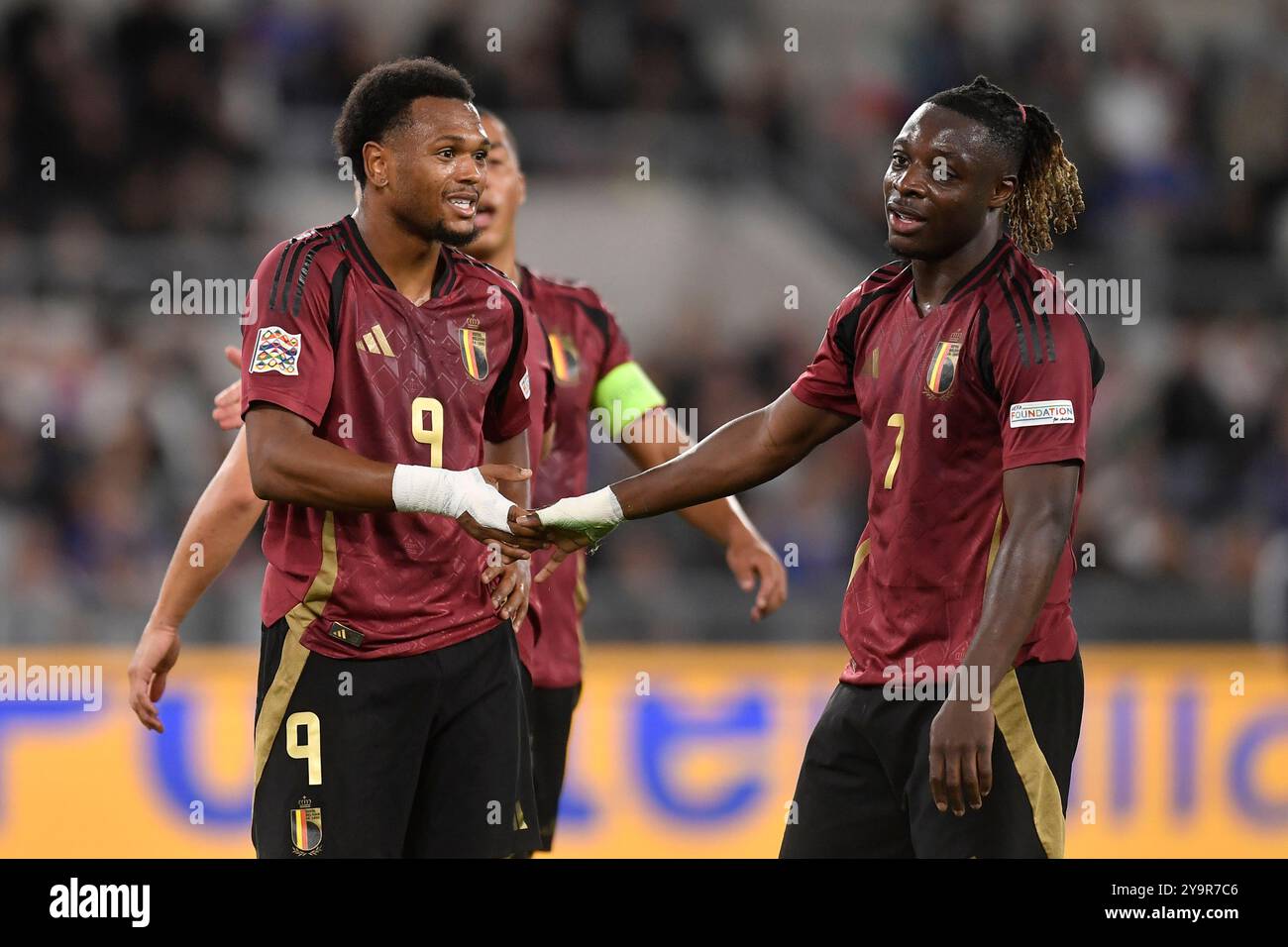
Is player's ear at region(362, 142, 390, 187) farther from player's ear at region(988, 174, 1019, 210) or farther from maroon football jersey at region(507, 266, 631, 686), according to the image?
player's ear at region(988, 174, 1019, 210)

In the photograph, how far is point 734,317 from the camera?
12.7 m

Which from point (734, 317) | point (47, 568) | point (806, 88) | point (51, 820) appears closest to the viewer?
point (51, 820)

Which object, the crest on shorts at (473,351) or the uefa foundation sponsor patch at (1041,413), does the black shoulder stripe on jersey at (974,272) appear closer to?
the uefa foundation sponsor patch at (1041,413)

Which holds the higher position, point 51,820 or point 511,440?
point 511,440

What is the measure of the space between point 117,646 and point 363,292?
5.47 metres

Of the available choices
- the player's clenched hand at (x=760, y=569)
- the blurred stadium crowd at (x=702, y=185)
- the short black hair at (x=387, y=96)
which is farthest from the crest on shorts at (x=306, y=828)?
the blurred stadium crowd at (x=702, y=185)

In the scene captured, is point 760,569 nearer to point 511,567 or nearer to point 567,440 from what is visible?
point 567,440

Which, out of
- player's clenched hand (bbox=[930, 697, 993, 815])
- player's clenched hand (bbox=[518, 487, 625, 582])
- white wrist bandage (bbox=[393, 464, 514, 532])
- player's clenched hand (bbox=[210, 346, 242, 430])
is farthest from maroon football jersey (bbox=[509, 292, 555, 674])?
player's clenched hand (bbox=[930, 697, 993, 815])

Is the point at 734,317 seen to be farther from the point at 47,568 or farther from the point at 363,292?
the point at 363,292

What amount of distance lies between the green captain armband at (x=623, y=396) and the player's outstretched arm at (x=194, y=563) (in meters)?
1.64

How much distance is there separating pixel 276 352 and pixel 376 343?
270 millimetres

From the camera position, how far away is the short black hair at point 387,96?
15.7 ft
